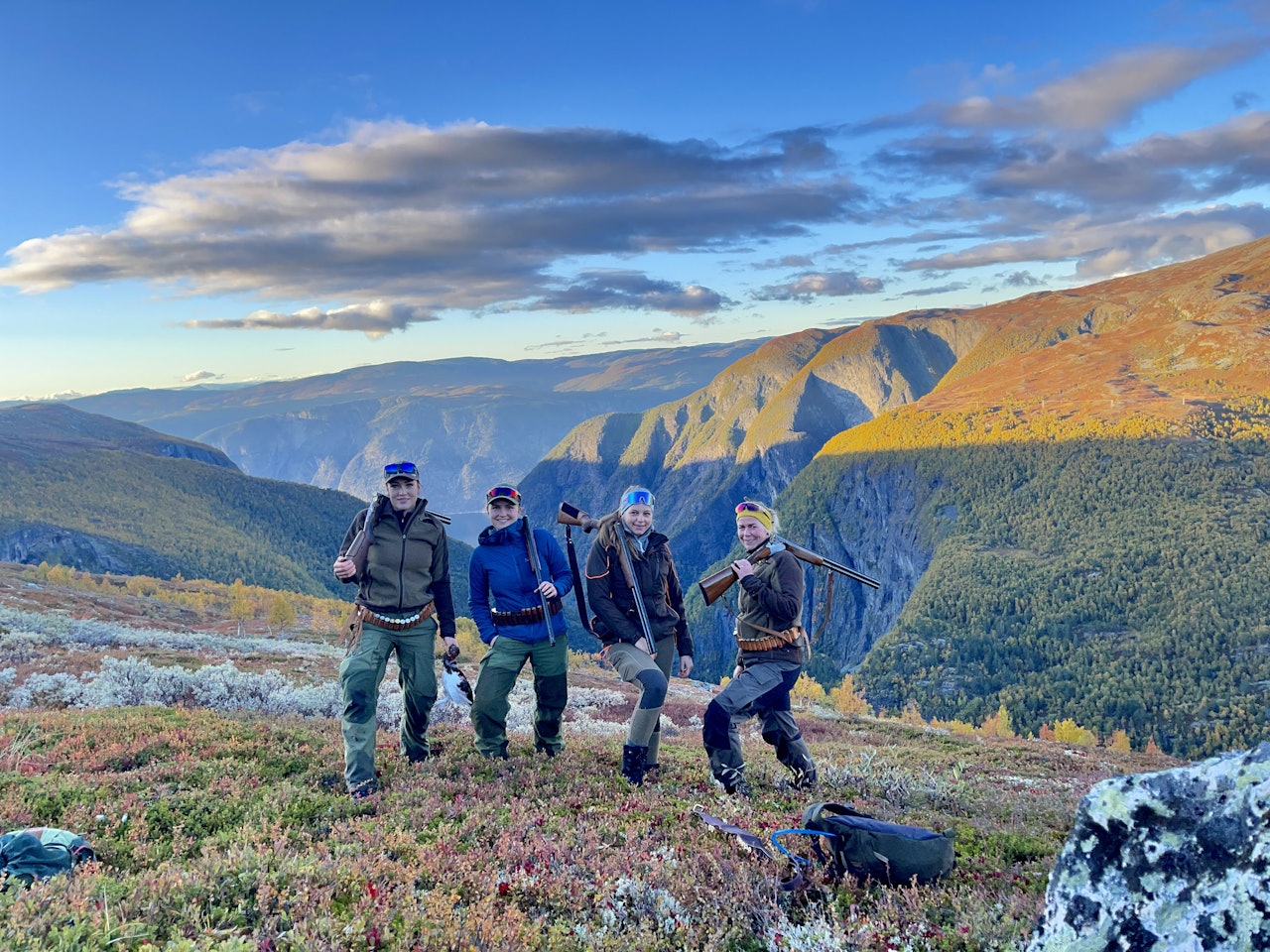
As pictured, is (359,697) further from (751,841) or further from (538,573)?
(751,841)

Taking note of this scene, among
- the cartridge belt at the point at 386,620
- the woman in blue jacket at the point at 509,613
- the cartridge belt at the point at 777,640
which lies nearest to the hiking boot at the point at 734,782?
the cartridge belt at the point at 777,640

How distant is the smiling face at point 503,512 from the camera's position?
10.2 meters

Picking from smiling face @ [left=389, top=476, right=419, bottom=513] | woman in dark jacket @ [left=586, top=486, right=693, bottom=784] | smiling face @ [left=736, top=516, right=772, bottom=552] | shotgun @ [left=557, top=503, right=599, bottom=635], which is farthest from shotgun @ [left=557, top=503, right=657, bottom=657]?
smiling face @ [left=389, top=476, right=419, bottom=513]

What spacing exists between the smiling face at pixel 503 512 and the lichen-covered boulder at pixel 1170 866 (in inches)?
294

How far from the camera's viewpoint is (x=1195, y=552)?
159000 millimetres

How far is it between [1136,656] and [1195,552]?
3603cm

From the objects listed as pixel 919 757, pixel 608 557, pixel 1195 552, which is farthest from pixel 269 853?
pixel 1195 552

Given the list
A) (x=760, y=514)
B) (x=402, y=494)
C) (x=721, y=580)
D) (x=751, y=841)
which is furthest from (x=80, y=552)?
(x=751, y=841)

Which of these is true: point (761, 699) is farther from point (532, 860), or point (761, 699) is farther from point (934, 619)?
point (934, 619)

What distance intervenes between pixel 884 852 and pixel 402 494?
7061 mm

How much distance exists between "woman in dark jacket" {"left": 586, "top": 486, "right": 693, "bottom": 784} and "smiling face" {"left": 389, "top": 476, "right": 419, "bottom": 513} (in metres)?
2.54

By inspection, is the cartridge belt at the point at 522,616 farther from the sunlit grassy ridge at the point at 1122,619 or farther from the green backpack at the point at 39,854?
the sunlit grassy ridge at the point at 1122,619

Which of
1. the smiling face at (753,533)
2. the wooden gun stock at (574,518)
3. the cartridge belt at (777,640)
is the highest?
the wooden gun stock at (574,518)

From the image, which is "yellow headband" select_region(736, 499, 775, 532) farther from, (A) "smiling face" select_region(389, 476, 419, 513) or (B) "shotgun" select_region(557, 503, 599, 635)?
(A) "smiling face" select_region(389, 476, 419, 513)
